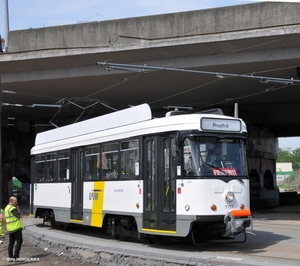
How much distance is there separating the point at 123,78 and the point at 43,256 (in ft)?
41.0

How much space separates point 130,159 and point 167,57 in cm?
992

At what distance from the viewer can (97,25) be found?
22.9 metres

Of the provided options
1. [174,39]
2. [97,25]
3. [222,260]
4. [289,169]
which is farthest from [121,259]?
[289,169]

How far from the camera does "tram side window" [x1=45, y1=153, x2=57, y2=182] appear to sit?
58.7 feet

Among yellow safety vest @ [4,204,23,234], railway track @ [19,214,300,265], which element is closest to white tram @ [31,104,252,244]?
railway track @ [19,214,300,265]

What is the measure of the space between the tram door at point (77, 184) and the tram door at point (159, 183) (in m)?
3.76

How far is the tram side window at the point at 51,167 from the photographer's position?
58.7 ft

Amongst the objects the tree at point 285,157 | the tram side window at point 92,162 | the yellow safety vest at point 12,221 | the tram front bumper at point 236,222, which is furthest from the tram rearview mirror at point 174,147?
the tree at point 285,157

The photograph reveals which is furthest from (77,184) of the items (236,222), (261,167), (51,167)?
(261,167)

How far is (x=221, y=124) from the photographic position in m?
12.1

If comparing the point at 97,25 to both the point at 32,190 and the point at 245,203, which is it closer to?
the point at 32,190

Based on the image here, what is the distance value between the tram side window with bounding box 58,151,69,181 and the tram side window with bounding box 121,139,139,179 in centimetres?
369

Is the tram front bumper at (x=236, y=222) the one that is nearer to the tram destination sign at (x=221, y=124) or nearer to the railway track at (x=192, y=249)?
the railway track at (x=192, y=249)

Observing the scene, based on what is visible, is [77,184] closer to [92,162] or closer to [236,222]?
[92,162]
